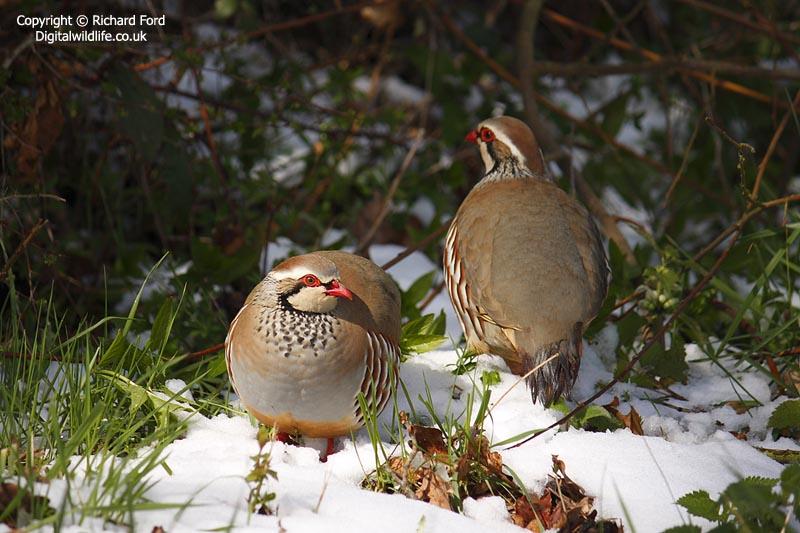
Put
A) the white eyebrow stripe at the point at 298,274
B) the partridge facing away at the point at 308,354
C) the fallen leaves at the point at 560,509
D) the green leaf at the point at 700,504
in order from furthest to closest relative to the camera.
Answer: the white eyebrow stripe at the point at 298,274, the partridge facing away at the point at 308,354, the fallen leaves at the point at 560,509, the green leaf at the point at 700,504

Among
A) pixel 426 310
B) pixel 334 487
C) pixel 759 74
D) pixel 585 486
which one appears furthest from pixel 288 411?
pixel 759 74

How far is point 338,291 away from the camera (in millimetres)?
2674

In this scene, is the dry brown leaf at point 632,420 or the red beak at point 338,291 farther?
the dry brown leaf at point 632,420

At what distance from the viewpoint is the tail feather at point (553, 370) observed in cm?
297

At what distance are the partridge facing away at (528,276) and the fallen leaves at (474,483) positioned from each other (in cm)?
46

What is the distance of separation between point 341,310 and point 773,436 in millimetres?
1514

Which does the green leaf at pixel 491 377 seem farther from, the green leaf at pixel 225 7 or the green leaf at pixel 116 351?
the green leaf at pixel 225 7

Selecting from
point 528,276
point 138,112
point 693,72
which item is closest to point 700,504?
point 528,276

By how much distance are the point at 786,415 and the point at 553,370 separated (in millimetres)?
745

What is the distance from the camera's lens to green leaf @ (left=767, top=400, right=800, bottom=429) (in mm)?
2828

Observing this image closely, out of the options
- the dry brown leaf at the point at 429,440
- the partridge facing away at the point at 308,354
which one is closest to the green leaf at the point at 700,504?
the dry brown leaf at the point at 429,440

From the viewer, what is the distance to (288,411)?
2611 mm

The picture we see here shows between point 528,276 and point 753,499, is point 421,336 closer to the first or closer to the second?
point 528,276

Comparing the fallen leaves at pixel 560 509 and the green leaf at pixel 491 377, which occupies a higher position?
the green leaf at pixel 491 377
